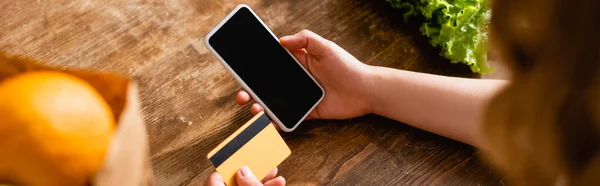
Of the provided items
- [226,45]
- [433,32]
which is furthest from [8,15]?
[433,32]

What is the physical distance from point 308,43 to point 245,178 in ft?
0.61

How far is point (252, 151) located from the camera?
682 millimetres

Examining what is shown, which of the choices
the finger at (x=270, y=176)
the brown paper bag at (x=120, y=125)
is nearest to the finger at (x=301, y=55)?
the finger at (x=270, y=176)

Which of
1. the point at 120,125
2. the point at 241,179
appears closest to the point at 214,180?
the point at 241,179

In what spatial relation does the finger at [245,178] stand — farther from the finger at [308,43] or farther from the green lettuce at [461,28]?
the green lettuce at [461,28]

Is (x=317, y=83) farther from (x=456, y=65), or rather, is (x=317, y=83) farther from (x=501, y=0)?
(x=501, y=0)

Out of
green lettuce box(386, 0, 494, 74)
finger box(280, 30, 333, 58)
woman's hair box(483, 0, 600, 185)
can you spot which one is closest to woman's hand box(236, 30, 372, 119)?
finger box(280, 30, 333, 58)

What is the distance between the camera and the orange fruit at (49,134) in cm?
37

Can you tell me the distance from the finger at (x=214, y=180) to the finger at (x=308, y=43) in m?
0.18

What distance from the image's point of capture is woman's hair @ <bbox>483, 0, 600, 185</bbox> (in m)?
0.34

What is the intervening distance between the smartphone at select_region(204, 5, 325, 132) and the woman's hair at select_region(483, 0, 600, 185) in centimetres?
33

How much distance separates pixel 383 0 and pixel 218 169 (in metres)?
0.32

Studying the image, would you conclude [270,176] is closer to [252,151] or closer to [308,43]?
[252,151]

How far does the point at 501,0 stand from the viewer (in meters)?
0.37
